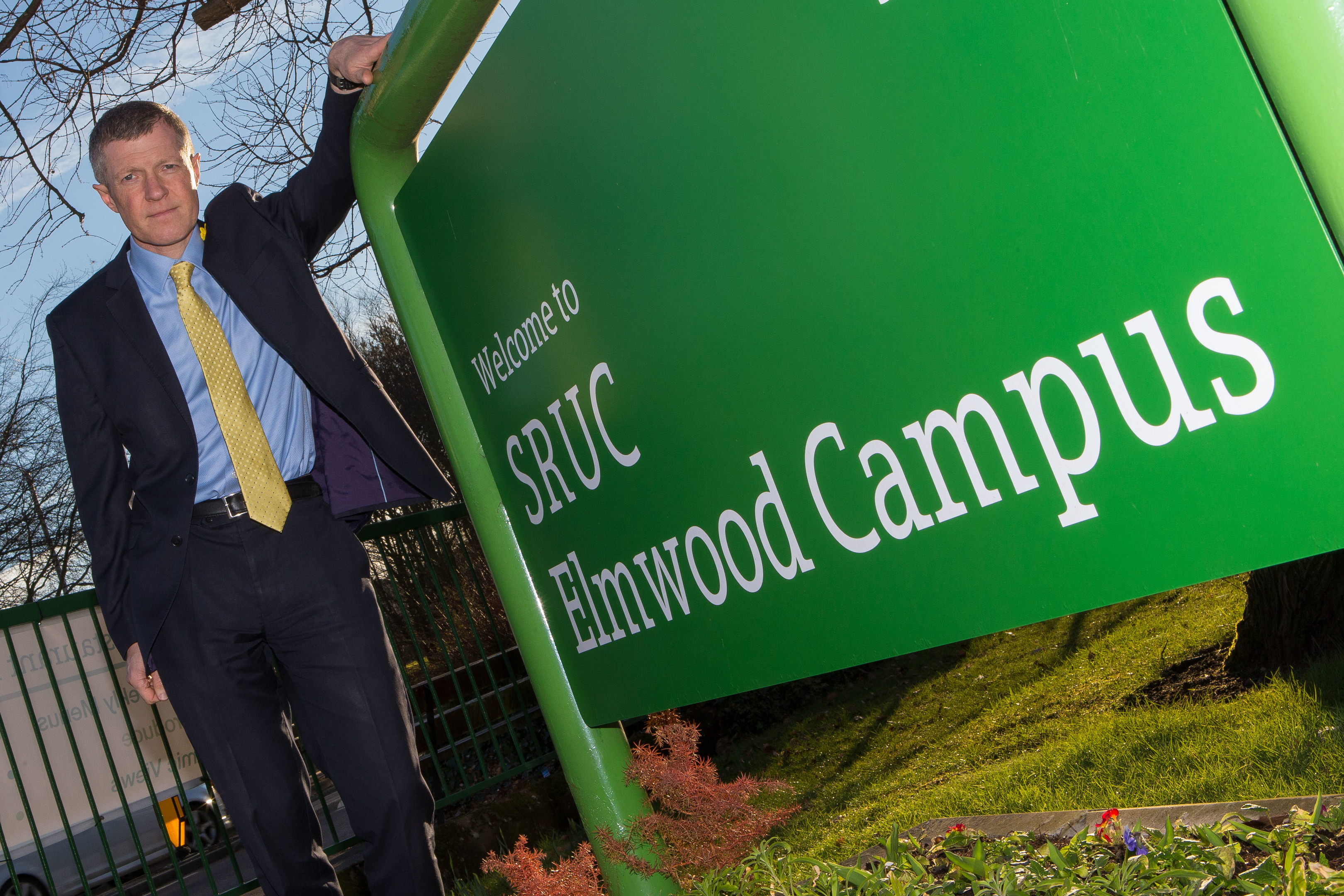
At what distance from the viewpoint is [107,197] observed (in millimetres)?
2500

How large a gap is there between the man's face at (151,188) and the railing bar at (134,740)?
273 cm

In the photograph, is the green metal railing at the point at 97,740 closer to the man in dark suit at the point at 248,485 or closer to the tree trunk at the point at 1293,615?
the man in dark suit at the point at 248,485

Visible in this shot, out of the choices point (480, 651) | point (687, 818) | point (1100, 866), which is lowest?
point (1100, 866)

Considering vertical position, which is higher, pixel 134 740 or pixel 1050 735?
Result: pixel 134 740

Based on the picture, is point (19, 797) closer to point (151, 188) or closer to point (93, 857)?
point (151, 188)

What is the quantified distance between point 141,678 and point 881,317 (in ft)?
6.95

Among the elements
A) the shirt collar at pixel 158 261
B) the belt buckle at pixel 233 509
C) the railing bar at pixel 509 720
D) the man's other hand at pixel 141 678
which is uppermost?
the shirt collar at pixel 158 261

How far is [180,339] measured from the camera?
247 cm

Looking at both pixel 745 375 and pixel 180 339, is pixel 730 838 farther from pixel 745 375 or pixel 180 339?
pixel 180 339

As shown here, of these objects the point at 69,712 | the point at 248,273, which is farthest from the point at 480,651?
the point at 248,273

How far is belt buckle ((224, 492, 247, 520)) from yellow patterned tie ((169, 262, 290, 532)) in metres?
0.03

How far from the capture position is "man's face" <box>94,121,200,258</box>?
2434 mm

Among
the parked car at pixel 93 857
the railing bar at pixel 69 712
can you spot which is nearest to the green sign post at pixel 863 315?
the railing bar at pixel 69 712

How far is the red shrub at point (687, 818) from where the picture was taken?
1989 millimetres
